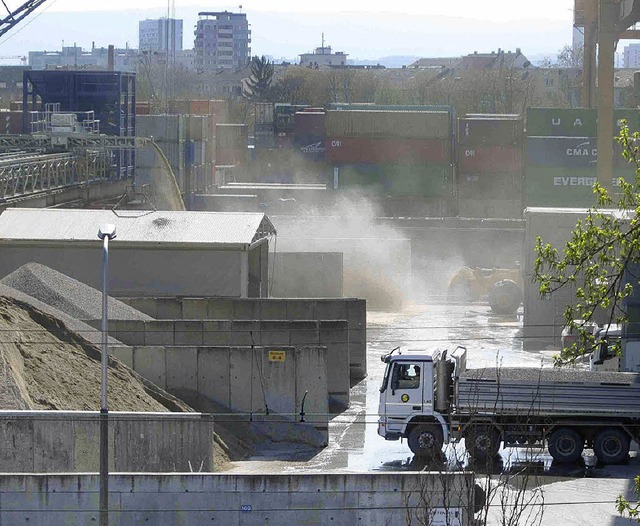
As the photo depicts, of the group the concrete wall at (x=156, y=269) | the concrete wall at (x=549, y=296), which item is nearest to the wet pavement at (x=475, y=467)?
the concrete wall at (x=549, y=296)

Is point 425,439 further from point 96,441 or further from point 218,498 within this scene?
point 218,498

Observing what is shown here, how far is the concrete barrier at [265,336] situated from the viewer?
22922 millimetres

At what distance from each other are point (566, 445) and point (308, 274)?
56.7 ft

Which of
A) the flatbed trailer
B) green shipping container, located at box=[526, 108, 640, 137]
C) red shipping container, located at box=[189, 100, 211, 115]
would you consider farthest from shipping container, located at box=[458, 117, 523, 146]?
the flatbed trailer

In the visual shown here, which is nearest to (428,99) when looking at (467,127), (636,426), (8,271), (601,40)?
(467,127)

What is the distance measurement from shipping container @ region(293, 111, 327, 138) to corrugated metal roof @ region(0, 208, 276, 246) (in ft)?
144

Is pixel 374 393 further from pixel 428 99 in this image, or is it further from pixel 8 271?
pixel 428 99

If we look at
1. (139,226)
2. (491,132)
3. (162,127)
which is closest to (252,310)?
(139,226)

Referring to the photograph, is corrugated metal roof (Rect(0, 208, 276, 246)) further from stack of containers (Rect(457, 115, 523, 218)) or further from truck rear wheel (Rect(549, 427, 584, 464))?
stack of containers (Rect(457, 115, 523, 218))

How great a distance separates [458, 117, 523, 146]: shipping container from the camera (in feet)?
204

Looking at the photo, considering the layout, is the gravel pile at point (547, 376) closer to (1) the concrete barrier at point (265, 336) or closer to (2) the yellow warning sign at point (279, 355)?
(2) the yellow warning sign at point (279, 355)

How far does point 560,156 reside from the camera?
55.0 metres

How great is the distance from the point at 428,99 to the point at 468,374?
301 feet

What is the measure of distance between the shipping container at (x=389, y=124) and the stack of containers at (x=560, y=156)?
1012cm
